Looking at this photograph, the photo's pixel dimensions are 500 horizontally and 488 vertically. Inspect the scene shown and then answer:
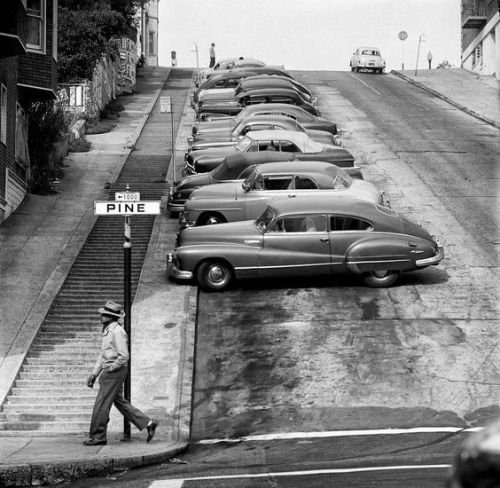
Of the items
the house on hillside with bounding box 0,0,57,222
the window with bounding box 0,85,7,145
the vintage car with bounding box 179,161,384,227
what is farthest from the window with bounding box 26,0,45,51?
the vintage car with bounding box 179,161,384,227

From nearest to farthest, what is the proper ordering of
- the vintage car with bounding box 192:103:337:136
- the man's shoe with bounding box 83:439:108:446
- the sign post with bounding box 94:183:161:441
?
1. the man's shoe with bounding box 83:439:108:446
2. the sign post with bounding box 94:183:161:441
3. the vintage car with bounding box 192:103:337:136

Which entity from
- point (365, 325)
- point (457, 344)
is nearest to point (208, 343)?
point (365, 325)

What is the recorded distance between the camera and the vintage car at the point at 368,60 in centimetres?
5747

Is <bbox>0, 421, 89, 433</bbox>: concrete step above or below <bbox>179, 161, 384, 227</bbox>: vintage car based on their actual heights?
below

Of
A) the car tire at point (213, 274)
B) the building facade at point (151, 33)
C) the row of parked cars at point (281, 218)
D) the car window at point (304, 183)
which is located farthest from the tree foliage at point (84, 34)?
the building facade at point (151, 33)

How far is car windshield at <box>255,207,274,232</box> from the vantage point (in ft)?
61.8

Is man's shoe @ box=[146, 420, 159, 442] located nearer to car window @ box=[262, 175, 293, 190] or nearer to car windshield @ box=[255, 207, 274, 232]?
car windshield @ box=[255, 207, 274, 232]

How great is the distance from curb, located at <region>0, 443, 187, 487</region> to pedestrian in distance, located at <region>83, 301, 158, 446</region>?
0.90m

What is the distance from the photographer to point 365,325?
16828mm

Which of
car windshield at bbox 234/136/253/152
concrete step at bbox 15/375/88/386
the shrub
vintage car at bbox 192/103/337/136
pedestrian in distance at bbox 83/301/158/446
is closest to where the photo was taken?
pedestrian in distance at bbox 83/301/158/446

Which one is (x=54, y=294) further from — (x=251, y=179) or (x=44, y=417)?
(x=251, y=179)

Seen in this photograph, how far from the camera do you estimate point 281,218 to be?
18.8m

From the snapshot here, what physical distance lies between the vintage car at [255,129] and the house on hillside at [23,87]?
3.99m

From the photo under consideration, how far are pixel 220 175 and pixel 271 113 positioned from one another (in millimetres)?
8747
